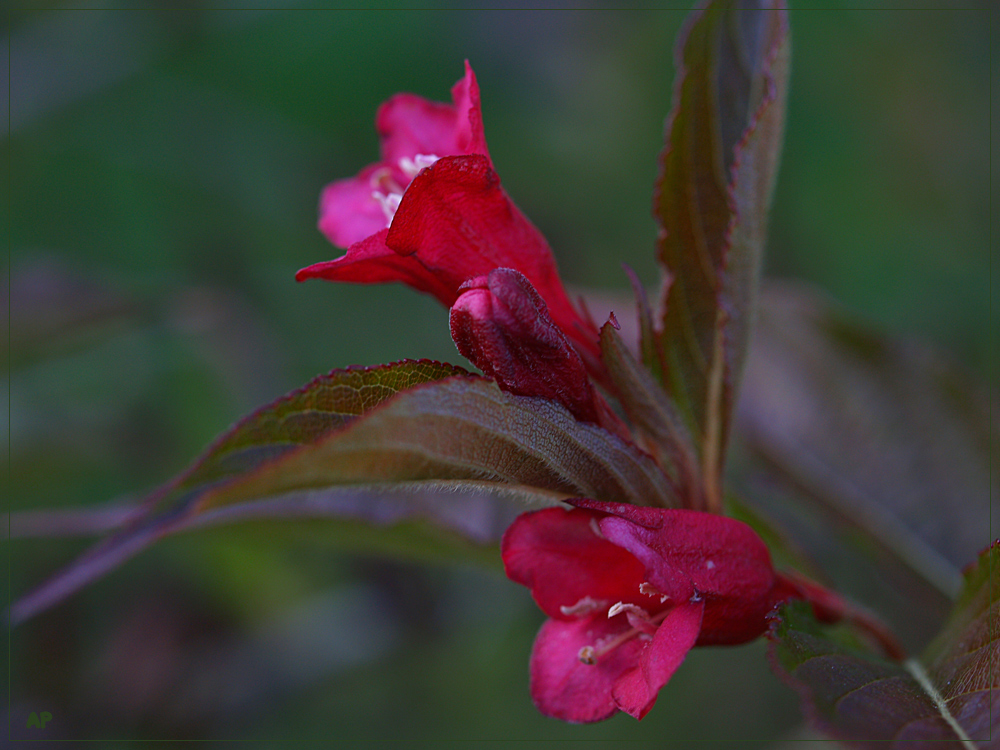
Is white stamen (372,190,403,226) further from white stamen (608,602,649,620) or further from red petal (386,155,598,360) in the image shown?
white stamen (608,602,649,620)

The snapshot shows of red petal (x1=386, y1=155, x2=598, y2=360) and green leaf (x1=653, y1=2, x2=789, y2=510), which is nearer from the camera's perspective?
red petal (x1=386, y1=155, x2=598, y2=360)

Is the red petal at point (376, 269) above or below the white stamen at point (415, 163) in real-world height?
below

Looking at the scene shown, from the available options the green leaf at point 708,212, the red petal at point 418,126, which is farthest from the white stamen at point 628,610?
the red petal at point 418,126

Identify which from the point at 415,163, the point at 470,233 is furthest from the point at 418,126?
the point at 470,233

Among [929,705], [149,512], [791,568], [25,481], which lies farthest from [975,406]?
[25,481]

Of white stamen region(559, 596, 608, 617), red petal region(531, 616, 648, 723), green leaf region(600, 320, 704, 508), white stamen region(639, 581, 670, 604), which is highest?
green leaf region(600, 320, 704, 508)

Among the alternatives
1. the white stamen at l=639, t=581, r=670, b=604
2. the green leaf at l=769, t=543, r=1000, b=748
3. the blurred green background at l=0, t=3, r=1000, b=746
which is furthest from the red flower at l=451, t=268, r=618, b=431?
the blurred green background at l=0, t=3, r=1000, b=746

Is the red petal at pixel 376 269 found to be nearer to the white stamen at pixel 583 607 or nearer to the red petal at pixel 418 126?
the red petal at pixel 418 126
